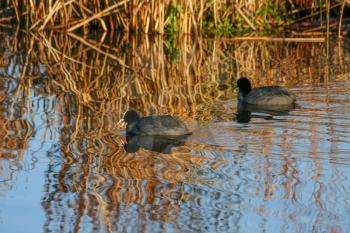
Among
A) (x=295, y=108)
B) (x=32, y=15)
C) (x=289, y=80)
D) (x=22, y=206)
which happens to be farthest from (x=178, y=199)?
(x=32, y=15)

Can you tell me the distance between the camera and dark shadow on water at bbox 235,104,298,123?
9.71m

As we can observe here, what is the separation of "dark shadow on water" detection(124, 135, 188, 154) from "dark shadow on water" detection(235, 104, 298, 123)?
1082 mm

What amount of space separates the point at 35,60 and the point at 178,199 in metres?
8.15

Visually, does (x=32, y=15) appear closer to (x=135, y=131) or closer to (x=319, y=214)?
(x=135, y=131)

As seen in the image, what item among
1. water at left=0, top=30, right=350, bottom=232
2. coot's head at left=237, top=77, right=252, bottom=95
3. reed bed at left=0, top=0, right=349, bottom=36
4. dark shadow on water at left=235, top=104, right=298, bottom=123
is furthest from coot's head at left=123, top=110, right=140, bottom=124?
reed bed at left=0, top=0, right=349, bottom=36

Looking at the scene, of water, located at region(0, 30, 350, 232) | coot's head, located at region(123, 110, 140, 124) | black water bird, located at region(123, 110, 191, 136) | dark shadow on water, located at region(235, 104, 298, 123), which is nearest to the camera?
water, located at region(0, 30, 350, 232)

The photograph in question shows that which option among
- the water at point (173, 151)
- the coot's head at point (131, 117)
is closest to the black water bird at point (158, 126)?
the coot's head at point (131, 117)

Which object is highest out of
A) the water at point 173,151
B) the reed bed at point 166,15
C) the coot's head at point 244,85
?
the reed bed at point 166,15

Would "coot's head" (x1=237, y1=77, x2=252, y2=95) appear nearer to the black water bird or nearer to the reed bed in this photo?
the black water bird

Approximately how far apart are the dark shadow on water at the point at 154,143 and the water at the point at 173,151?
93 mm

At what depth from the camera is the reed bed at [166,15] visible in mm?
16266

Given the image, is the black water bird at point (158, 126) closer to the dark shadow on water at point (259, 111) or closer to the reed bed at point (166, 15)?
the dark shadow on water at point (259, 111)

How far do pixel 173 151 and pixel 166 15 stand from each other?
8714 mm

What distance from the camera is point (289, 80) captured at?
11977 mm
